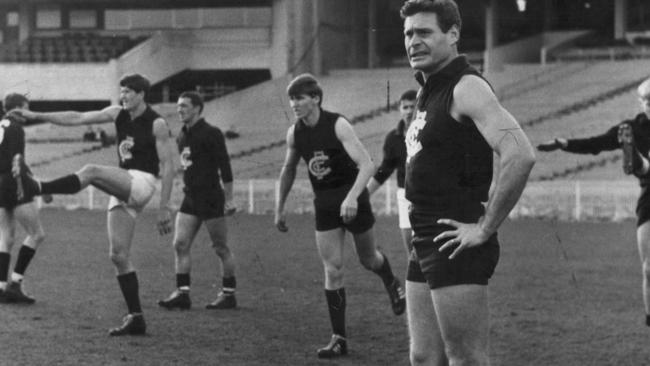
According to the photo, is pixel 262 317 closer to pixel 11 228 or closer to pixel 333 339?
pixel 333 339

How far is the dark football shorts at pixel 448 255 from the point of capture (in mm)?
4676

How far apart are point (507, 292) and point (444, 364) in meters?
7.72

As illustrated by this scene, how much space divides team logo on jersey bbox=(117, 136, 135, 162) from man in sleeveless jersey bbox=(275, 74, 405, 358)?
1442 millimetres

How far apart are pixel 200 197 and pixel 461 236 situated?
718 centimetres

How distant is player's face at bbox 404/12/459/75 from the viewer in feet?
15.6

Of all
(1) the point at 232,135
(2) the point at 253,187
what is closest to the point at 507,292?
(1) the point at 232,135

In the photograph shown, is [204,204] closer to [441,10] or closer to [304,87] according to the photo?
[304,87]

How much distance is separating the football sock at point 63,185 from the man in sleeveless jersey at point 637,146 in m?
3.51

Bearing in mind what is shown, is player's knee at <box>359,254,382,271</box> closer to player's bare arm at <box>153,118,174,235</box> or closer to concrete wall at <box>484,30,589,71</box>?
player's bare arm at <box>153,118,174,235</box>

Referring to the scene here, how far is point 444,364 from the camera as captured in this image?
5.37 m

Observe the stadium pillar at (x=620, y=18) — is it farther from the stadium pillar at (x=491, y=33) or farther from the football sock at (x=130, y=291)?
the football sock at (x=130, y=291)

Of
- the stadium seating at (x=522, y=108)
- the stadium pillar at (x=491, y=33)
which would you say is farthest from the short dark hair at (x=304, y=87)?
the stadium pillar at (x=491, y=33)

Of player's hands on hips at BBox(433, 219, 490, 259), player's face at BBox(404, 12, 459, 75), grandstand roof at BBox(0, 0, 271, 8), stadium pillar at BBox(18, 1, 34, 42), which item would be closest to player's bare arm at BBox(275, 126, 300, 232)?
player's face at BBox(404, 12, 459, 75)

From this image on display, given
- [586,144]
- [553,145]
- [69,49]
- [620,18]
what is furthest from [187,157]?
[620,18]
